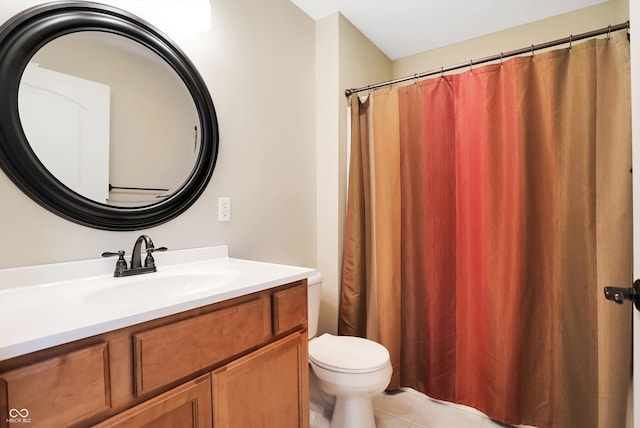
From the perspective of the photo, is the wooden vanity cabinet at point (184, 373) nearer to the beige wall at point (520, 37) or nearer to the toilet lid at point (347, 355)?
the toilet lid at point (347, 355)

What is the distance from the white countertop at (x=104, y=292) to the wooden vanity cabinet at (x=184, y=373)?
33mm

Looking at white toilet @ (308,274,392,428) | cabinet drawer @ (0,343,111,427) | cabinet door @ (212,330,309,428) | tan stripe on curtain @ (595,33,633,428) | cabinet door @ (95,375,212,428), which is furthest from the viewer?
white toilet @ (308,274,392,428)

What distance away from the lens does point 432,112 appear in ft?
6.06

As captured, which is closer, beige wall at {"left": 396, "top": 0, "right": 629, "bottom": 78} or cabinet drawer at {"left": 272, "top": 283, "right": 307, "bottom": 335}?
cabinet drawer at {"left": 272, "top": 283, "right": 307, "bottom": 335}

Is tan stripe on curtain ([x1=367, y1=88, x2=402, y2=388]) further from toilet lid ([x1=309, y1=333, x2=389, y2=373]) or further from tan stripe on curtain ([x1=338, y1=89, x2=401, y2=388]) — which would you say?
toilet lid ([x1=309, y1=333, x2=389, y2=373])

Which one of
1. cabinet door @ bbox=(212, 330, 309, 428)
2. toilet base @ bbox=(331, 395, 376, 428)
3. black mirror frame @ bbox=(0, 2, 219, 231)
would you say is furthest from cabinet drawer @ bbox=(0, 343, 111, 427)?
toilet base @ bbox=(331, 395, 376, 428)

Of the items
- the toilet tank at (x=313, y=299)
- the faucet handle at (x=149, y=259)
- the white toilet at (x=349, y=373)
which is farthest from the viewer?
the toilet tank at (x=313, y=299)

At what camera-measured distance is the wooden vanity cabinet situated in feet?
1.94

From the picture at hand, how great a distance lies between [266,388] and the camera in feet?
3.39

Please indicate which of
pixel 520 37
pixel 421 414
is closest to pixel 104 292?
pixel 421 414

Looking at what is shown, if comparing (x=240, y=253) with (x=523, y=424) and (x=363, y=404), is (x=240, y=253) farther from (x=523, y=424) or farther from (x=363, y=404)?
(x=523, y=424)

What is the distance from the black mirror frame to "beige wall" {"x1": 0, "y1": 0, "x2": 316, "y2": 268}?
0.04 metres

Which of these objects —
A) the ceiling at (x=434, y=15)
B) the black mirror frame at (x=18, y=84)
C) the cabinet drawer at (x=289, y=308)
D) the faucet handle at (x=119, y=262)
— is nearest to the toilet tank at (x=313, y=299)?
the cabinet drawer at (x=289, y=308)

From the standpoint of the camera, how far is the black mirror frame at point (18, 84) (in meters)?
0.93
